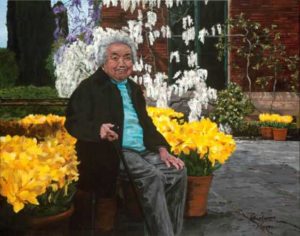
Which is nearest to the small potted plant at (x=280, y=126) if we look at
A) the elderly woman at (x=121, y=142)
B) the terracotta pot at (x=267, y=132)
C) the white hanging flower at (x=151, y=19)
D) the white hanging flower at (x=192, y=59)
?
the terracotta pot at (x=267, y=132)

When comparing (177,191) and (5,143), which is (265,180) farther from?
(5,143)

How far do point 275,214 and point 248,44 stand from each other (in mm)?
7628

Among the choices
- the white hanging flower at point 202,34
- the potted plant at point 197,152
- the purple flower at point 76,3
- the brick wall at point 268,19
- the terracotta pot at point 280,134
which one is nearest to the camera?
the potted plant at point 197,152

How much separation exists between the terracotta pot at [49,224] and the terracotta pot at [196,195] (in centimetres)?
146

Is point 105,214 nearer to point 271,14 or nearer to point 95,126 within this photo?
point 95,126

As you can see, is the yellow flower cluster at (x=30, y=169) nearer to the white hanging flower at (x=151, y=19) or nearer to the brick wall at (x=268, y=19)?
the white hanging flower at (x=151, y=19)

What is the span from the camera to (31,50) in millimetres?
9969

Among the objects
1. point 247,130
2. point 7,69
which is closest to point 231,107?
point 247,130

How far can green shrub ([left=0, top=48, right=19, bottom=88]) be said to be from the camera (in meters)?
10.4

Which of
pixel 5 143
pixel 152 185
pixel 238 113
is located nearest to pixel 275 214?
pixel 152 185

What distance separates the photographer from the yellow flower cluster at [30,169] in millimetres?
2684

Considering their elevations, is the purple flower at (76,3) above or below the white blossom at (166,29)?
above

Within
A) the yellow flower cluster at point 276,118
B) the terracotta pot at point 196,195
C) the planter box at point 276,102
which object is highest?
the terracotta pot at point 196,195

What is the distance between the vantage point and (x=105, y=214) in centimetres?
345
